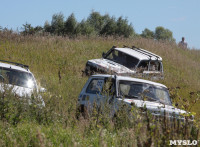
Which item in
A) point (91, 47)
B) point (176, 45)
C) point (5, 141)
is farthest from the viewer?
point (176, 45)

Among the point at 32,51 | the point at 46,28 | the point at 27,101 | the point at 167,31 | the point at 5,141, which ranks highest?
the point at 167,31

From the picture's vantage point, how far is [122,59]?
19938mm

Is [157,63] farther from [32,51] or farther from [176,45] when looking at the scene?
[176,45]

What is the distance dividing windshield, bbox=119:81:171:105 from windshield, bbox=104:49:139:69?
27.6 feet

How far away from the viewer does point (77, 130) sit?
7.57 m

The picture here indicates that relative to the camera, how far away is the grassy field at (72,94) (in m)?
6.05

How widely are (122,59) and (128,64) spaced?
43 cm

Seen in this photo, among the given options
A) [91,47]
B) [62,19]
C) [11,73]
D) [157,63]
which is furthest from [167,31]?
[11,73]

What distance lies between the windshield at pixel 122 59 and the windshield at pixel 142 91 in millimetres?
8415

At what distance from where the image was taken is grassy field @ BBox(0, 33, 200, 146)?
19.8 feet

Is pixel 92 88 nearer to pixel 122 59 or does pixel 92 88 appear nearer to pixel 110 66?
pixel 110 66

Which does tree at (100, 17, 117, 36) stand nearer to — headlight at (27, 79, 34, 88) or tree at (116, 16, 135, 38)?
tree at (116, 16, 135, 38)

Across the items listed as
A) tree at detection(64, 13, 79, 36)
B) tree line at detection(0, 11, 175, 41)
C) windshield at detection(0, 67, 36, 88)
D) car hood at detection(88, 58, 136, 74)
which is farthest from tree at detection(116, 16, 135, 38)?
windshield at detection(0, 67, 36, 88)

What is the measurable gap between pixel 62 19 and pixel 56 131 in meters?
43.1
